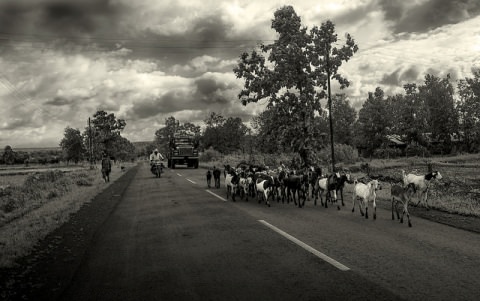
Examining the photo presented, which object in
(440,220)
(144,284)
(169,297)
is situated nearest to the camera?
(169,297)

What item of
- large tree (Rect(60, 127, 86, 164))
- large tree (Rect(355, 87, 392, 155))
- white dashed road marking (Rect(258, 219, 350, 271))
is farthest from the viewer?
large tree (Rect(60, 127, 86, 164))

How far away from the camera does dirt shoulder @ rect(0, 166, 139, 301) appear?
5.68 meters

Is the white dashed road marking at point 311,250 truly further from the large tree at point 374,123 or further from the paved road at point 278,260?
the large tree at point 374,123

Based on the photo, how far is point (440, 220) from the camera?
10.8 meters

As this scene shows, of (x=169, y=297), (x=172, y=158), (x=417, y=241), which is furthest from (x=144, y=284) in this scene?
(x=172, y=158)

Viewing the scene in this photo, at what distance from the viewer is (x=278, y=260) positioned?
683cm

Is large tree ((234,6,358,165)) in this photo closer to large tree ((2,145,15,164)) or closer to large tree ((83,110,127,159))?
large tree ((83,110,127,159))

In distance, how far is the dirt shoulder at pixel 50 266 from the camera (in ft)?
18.6

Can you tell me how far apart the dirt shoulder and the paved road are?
0.87 ft

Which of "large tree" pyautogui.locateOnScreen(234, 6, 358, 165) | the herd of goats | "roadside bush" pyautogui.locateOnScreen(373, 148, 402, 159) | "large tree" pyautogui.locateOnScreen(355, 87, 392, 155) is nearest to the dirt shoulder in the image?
the herd of goats

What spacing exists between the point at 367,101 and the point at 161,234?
236 feet

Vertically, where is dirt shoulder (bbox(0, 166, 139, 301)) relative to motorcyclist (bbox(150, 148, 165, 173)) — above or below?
below

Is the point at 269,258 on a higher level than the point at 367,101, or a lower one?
lower

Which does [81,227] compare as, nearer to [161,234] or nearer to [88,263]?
[161,234]
